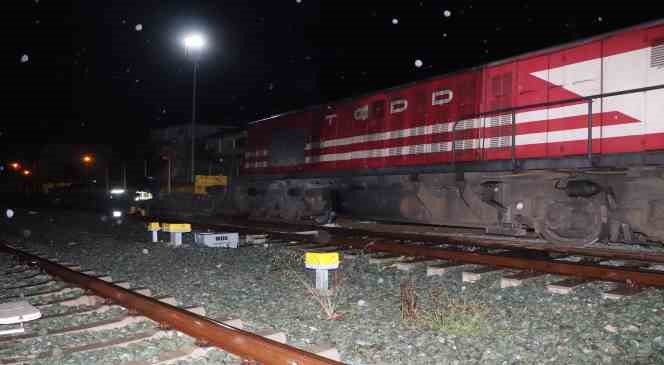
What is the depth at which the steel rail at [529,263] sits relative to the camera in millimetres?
5641

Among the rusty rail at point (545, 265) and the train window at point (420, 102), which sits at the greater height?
the train window at point (420, 102)

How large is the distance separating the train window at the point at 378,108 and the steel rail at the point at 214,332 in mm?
7902

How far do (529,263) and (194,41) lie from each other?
21.3 m

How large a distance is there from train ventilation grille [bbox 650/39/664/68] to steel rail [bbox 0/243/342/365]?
6677mm

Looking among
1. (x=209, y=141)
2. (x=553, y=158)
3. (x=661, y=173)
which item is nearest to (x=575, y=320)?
(x=661, y=173)

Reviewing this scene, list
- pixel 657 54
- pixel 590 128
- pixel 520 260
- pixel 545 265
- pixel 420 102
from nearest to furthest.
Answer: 1. pixel 545 265
2. pixel 520 260
3. pixel 657 54
4. pixel 590 128
5. pixel 420 102

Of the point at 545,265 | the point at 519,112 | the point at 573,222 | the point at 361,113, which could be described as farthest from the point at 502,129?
the point at 361,113

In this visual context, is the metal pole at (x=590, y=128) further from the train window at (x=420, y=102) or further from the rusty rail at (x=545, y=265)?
the train window at (x=420, y=102)

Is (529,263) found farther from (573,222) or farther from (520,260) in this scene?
(573,222)

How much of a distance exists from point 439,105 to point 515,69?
1.86m

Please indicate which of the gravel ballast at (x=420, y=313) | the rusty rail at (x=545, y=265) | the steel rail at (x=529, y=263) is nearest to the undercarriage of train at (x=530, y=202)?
the steel rail at (x=529, y=263)

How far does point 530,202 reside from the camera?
8500 millimetres

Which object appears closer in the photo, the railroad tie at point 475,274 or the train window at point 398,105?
the railroad tie at point 475,274

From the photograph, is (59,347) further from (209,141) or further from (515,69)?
(209,141)
